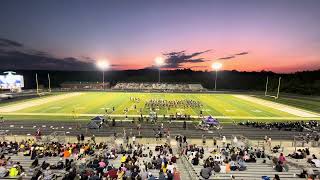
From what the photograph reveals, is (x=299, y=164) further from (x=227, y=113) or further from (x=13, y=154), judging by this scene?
(x=227, y=113)

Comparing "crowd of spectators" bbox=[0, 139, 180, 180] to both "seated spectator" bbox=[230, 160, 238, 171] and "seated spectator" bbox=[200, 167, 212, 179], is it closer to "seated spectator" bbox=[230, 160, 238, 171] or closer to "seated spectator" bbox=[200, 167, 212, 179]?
"seated spectator" bbox=[200, 167, 212, 179]

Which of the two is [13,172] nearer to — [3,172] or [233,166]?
[3,172]

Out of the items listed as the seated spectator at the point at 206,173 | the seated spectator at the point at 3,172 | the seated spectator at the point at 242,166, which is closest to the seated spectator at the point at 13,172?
the seated spectator at the point at 3,172

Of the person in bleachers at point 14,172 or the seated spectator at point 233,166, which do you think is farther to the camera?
the seated spectator at point 233,166

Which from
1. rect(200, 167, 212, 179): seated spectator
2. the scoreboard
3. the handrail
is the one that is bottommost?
the handrail

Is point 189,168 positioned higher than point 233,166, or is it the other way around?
point 233,166

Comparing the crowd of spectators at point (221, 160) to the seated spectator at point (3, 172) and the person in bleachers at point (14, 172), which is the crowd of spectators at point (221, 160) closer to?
the person in bleachers at point (14, 172)

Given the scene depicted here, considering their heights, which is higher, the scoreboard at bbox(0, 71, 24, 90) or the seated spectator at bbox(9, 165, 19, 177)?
the scoreboard at bbox(0, 71, 24, 90)

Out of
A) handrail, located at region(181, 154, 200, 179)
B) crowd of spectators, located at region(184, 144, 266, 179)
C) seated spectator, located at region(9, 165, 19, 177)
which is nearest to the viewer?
handrail, located at region(181, 154, 200, 179)

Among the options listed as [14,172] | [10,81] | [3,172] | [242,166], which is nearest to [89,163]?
[14,172]

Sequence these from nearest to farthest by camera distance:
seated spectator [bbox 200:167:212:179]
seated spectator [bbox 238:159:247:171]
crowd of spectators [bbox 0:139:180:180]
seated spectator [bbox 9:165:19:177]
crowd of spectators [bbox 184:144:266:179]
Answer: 1. crowd of spectators [bbox 0:139:180:180]
2. seated spectator [bbox 200:167:212:179]
3. seated spectator [bbox 9:165:19:177]
4. crowd of spectators [bbox 184:144:266:179]
5. seated spectator [bbox 238:159:247:171]

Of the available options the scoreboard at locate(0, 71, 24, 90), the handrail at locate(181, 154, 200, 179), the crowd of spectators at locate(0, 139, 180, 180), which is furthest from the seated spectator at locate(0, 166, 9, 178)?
the scoreboard at locate(0, 71, 24, 90)

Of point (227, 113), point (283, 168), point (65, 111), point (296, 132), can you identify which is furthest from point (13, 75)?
point (283, 168)

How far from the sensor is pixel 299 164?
72.8 ft
